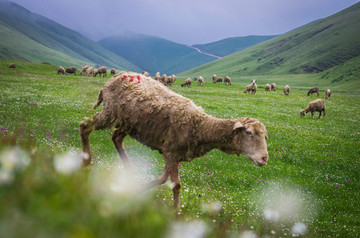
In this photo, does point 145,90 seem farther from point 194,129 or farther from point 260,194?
point 260,194

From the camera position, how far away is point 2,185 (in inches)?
54.8

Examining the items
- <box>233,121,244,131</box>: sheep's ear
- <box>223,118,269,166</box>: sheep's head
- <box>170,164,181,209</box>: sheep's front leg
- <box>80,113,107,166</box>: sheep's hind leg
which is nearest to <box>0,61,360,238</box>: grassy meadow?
<box>170,164,181,209</box>: sheep's front leg

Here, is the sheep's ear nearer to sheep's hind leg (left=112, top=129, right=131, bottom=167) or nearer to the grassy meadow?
the grassy meadow

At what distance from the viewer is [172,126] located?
5.71m

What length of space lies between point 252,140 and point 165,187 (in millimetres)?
3271

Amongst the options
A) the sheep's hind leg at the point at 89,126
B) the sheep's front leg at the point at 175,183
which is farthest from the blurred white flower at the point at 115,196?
the sheep's hind leg at the point at 89,126

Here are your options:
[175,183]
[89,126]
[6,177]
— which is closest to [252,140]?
[175,183]

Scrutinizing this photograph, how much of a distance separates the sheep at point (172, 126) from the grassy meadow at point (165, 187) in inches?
44.5

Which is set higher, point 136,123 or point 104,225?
point 104,225

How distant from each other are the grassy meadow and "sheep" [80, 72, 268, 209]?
3.71 ft

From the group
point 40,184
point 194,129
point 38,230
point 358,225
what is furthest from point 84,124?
point 358,225

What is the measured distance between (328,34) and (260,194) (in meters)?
233

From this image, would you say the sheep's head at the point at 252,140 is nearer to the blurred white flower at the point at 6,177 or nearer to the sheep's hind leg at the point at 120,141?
the sheep's hind leg at the point at 120,141

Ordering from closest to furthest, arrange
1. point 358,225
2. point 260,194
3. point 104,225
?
point 104,225, point 358,225, point 260,194
